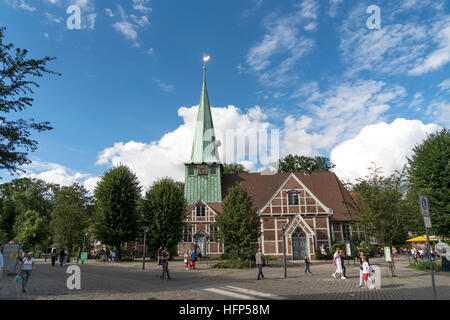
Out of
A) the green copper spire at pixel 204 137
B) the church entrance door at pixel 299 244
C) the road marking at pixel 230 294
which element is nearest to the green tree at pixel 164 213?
the green copper spire at pixel 204 137

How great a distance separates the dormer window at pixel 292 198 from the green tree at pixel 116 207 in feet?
58.7

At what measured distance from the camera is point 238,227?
24891 millimetres

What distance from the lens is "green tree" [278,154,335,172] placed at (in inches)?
2192

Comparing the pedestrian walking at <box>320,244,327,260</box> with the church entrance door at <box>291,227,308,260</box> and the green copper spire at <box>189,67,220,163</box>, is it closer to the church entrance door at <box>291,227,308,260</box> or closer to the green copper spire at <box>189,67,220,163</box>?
the church entrance door at <box>291,227,308,260</box>

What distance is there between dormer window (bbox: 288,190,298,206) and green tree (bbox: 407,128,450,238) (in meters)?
14.9

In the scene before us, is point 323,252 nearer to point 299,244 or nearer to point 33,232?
point 299,244

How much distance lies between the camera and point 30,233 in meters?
48.5

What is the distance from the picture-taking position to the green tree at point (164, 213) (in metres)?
31.8

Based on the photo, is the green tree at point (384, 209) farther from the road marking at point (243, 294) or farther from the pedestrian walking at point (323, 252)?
the pedestrian walking at point (323, 252)

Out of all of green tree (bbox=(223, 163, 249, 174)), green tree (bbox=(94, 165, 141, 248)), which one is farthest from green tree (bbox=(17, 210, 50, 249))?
green tree (bbox=(223, 163, 249, 174))
